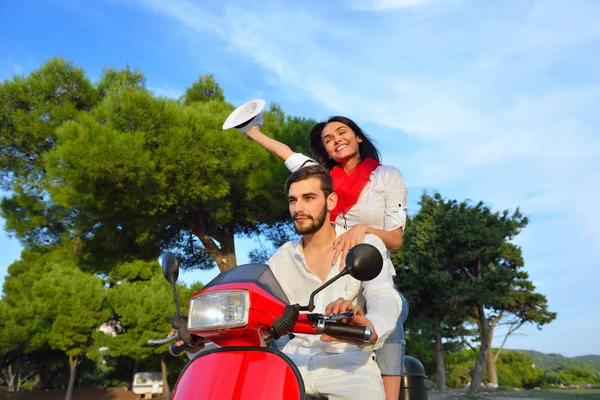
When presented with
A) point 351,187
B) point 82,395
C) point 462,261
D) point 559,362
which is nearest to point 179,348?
point 351,187

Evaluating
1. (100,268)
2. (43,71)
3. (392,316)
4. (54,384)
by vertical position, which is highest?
(43,71)

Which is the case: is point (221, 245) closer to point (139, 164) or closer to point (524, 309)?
point (139, 164)

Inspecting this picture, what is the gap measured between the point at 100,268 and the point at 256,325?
13605mm

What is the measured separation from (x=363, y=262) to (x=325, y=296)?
1.78ft

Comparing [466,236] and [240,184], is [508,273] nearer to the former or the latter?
[466,236]

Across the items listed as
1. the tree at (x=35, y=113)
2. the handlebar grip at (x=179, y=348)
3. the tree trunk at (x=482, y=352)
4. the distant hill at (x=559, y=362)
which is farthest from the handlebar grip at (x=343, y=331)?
the distant hill at (x=559, y=362)

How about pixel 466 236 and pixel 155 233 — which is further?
pixel 466 236

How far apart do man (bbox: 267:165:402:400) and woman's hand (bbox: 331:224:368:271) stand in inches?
1.1

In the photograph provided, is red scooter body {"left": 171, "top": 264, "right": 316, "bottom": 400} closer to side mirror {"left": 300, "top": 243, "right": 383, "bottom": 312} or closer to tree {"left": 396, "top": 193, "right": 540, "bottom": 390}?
side mirror {"left": 300, "top": 243, "right": 383, "bottom": 312}

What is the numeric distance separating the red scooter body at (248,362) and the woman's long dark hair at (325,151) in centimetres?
162

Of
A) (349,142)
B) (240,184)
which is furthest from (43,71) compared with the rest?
(349,142)

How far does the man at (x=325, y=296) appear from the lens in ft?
4.61

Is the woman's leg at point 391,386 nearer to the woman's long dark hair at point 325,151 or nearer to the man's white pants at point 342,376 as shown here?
the man's white pants at point 342,376

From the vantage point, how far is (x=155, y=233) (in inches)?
481
